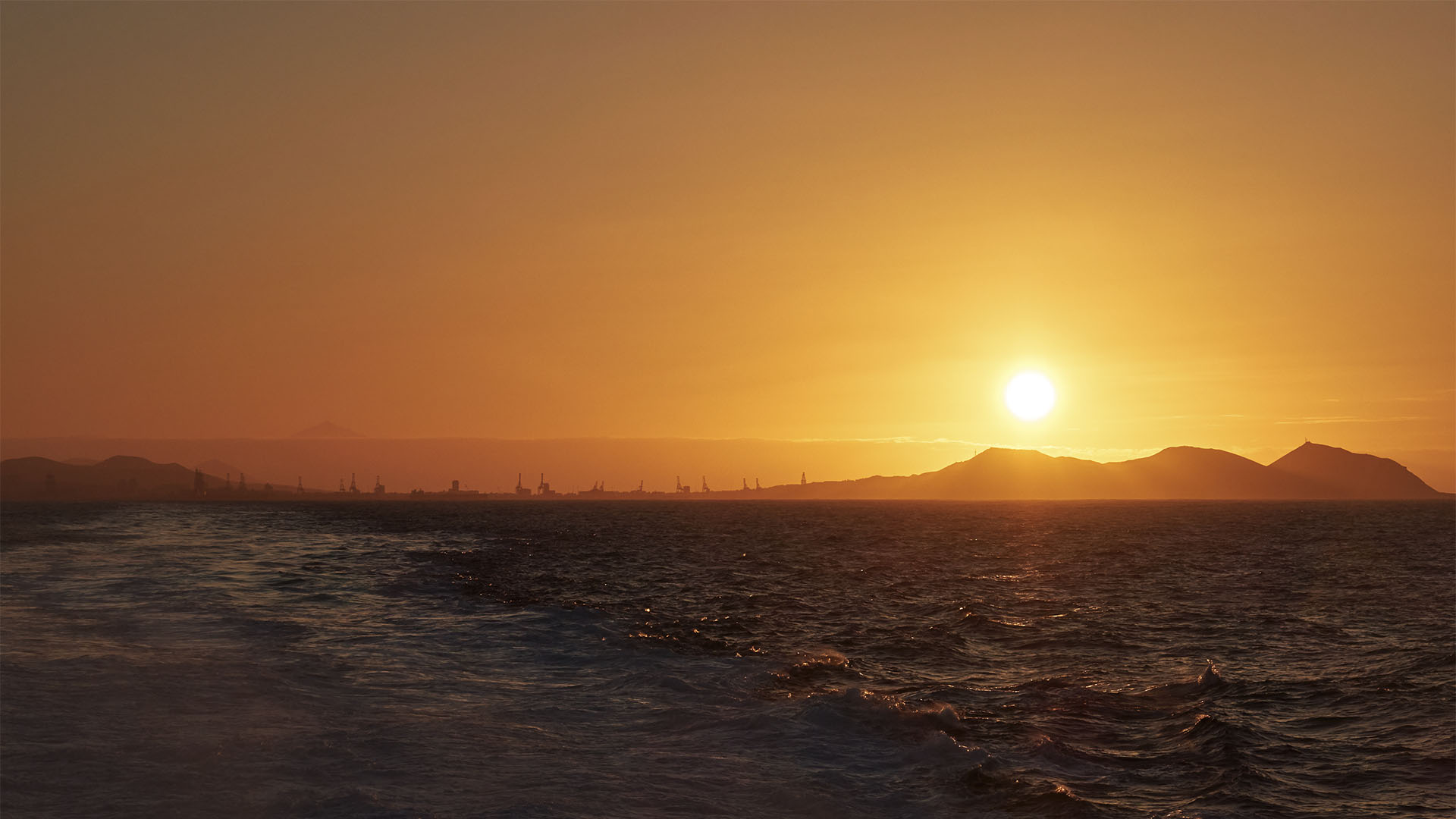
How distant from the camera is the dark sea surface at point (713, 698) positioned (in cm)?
1474

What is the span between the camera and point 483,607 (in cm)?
3806

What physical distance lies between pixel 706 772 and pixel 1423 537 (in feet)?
408

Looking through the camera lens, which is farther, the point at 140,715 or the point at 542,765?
the point at 140,715

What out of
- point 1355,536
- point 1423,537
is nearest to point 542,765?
point 1355,536

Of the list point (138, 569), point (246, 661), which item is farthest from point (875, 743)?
point (138, 569)

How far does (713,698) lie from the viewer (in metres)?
21.7

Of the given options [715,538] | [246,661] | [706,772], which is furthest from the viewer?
[715,538]

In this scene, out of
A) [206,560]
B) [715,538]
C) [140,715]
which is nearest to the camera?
[140,715]

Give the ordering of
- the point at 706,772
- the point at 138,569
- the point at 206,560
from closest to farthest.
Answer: the point at 706,772 < the point at 138,569 < the point at 206,560

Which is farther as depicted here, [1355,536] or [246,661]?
[1355,536]

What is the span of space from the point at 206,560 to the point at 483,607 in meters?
31.6

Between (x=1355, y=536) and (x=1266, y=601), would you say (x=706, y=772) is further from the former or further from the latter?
(x=1355, y=536)

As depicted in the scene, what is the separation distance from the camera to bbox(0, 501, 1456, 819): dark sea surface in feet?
48.4

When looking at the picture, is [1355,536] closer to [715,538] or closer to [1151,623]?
[715,538]
